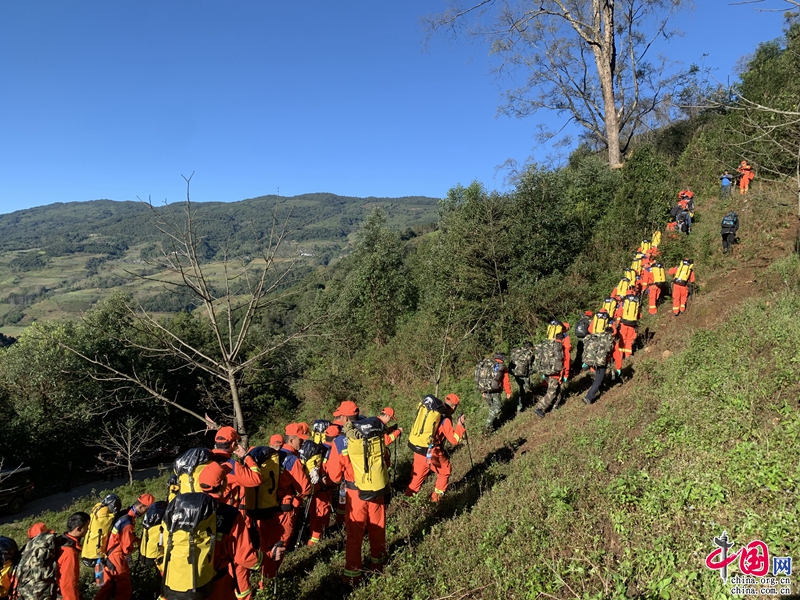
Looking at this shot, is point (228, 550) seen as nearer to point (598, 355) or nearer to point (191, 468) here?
point (191, 468)

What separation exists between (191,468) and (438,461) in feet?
13.1

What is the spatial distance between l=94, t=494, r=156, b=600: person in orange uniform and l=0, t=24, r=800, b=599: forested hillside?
4.88 ft

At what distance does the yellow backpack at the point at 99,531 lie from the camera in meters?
5.83

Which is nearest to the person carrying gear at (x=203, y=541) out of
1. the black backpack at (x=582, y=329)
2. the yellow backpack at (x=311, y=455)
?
the yellow backpack at (x=311, y=455)

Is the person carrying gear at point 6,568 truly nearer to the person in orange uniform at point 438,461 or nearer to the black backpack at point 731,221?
the person in orange uniform at point 438,461

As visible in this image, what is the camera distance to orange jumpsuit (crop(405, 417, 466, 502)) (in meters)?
6.92

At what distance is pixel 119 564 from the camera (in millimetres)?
5465

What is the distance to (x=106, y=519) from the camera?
595cm

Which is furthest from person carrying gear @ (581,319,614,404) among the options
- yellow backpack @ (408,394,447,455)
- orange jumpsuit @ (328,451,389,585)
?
orange jumpsuit @ (328,451,389,585)

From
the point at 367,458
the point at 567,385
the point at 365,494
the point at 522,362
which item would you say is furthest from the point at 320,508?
the point at 567,385

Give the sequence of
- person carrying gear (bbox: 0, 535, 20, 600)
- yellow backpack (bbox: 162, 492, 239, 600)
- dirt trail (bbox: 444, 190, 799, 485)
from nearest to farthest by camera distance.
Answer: yellow backpack (bbox: 162, 492, 239, 600) → person carrying gear (bbox: 0, 535, 20, 600) → dirt trail (bbox: 444, 190, 799, 485)

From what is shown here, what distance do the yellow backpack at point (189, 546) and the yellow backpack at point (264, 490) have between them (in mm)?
1467

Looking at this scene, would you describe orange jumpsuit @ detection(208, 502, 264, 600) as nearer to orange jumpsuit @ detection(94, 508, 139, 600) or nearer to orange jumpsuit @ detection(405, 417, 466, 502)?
orange jumpsuit @ detection(94, 508, 139, 600)

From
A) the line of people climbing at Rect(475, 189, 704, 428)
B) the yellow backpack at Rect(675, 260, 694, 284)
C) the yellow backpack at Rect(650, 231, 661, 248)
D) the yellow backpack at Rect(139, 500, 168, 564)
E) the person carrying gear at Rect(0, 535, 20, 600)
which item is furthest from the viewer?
the yellow backpack at Rect(650, 231, 661, 248)
